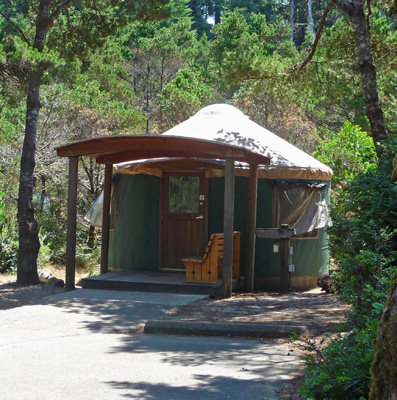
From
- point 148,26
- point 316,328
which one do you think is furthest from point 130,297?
point 148,26

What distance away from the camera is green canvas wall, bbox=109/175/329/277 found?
456 inches

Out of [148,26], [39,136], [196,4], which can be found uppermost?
[196,4]

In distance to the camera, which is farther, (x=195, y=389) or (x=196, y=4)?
(x=196, y=4)

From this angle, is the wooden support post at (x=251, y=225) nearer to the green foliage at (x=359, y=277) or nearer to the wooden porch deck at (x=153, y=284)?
the wooden porch deck at (x=153, y=284)

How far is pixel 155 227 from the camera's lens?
39.3 ft

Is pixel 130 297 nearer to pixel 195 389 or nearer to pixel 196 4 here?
pixel 195 389

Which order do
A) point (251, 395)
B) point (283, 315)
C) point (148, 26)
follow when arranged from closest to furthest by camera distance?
point (251, 395), point (283, 315), point (148, 26)

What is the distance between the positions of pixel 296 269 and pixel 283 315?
3590 millimetres

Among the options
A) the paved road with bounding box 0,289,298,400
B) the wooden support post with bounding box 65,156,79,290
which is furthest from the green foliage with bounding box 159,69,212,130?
the paved road with bounding box 0,289,298,400

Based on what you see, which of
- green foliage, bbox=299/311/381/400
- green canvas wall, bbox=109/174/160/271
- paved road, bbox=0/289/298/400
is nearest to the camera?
green foliage, bbox=299/311/381/400

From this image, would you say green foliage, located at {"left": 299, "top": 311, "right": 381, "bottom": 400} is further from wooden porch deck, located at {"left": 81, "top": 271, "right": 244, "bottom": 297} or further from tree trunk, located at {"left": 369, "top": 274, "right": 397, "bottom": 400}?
wooden porch deck, located at {"left": 81, "top": 271, "right": 244, "bottom": 297}

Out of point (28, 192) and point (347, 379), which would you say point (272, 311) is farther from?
point (347, 379)

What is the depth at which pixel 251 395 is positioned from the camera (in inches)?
181

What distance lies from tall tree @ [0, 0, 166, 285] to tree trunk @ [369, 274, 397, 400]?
7636 mm
